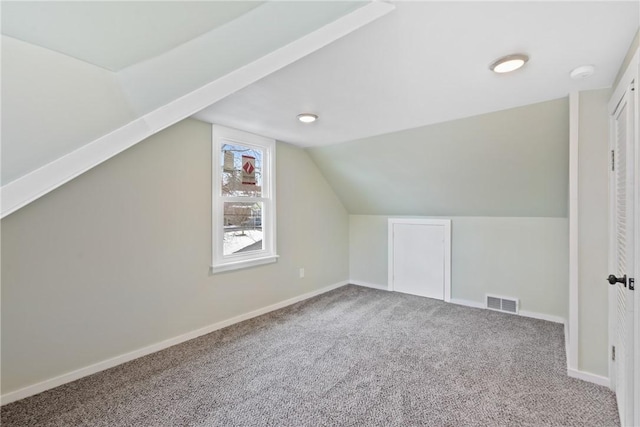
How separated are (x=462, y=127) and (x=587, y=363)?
203cm

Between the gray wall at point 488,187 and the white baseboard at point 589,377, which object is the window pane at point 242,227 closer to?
the gray wall at point 488,187

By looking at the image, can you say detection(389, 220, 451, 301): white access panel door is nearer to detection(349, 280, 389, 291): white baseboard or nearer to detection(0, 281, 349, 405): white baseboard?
detection(349, 280, 389, 291): white baseboard

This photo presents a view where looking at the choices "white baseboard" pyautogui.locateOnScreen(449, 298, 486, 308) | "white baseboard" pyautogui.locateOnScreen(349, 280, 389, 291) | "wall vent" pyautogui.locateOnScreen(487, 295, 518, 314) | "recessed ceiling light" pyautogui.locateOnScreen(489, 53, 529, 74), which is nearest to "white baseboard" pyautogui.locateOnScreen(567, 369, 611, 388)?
"wall vent" pyautogui.locateOnScreen(487, 295, 518, 314)

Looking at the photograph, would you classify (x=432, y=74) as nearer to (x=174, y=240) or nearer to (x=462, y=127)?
(x=462, y=127)

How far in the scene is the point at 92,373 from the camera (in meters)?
2.23

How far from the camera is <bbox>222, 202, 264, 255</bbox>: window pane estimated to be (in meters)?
3.24

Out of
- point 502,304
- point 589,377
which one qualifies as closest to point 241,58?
point 589,377

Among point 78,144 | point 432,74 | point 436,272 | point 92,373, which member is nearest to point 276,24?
point 78,144

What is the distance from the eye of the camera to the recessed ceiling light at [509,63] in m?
1.66

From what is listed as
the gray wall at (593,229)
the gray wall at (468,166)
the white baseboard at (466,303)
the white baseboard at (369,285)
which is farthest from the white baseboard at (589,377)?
the white baseboard at (369,285)

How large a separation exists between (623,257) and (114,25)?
8.10 feet

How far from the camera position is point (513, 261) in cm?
348

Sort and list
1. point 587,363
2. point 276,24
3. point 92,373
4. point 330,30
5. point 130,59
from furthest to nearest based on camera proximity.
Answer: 1. point 92,373
2. point 587,363
3. point 330,30
4. point 276,24
5. point 130,59

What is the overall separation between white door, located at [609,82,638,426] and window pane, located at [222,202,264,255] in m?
3.02
